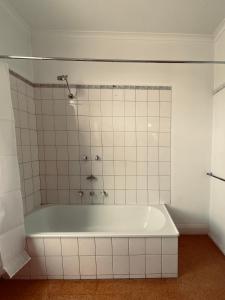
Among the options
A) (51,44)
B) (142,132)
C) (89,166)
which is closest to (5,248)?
(89,166)

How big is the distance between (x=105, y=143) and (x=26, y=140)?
90cm

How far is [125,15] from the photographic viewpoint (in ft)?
5.81

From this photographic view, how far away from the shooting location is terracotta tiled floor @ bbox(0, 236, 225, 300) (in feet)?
4.74

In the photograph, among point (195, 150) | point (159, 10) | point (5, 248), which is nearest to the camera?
point (5, 248)

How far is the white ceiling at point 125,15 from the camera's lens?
1.62 metres

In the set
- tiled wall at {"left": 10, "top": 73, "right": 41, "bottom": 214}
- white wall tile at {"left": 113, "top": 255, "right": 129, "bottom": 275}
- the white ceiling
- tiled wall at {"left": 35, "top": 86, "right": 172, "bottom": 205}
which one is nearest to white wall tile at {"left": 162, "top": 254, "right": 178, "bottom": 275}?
white wall tile at {"left": 113, "top": 255, "right": 129, "bottom": 275}

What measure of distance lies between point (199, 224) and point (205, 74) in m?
1.87

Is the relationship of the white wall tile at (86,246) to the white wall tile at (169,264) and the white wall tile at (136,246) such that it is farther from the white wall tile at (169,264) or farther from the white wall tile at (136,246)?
the white wall tile at (169,264)

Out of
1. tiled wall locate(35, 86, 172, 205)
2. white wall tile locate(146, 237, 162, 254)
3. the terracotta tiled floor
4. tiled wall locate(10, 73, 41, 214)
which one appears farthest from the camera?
tiled wall locate(35, 86, 172, 205)

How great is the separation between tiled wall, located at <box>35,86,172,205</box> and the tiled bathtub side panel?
0.71 metres

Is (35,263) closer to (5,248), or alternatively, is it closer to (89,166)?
(5,248)

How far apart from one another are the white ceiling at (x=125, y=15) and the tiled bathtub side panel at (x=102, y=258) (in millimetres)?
2108

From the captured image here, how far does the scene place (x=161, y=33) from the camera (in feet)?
6.79

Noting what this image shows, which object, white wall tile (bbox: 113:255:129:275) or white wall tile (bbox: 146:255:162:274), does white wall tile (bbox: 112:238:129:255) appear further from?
white wall tile (bbox: 146:255:162:274)
